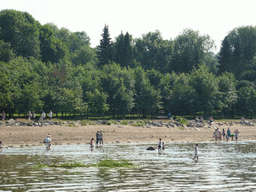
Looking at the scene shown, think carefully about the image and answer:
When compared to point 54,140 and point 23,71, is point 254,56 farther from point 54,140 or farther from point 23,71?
point 54,140

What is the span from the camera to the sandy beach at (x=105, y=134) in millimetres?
48812

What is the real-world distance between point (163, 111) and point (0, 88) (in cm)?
4490

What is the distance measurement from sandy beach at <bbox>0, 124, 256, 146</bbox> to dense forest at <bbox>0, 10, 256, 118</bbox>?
1641 cm

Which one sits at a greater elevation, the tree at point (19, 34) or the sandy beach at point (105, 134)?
the tree at point (19, 34)

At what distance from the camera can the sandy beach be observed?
160 feet

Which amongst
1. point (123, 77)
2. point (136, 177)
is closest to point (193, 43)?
point (123, 77)

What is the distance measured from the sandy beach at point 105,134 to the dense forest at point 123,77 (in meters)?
16.4

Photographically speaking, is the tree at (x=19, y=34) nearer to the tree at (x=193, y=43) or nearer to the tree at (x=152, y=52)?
the tree at (x=152, y=52)

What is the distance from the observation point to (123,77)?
3438 inches

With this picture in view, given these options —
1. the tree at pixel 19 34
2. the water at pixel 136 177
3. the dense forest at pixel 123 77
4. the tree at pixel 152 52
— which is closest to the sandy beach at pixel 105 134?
the dense forest at pixel 123 77

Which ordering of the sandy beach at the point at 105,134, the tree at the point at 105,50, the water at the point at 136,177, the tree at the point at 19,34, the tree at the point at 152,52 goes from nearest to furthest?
the water at the point at 136,177, the sandy beach at the point at 105,134, the tree at the point at 19,34, the tree at the point at 105,50, the tree at the point at 152,52

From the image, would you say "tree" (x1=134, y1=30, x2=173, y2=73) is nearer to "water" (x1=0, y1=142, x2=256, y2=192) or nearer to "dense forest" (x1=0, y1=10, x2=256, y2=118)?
"dense forest" (x1=0, y1=10, x2=256, y2=118)

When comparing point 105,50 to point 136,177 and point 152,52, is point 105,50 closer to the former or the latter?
point 152,52

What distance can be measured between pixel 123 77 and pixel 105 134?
32720 millimetres
